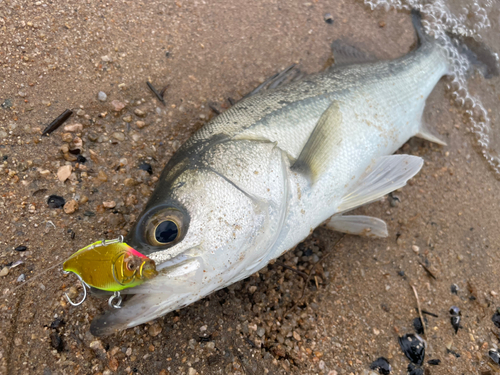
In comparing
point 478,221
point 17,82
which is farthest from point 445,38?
point 17,82

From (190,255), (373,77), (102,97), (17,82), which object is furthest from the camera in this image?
(373,77)

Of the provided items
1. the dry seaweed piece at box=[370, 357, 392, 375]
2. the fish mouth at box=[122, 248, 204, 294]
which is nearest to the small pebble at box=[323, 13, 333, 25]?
the fish mouth at box=[122, 248, 204, 294]

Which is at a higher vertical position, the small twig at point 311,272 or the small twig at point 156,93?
the small twig at point 156,93

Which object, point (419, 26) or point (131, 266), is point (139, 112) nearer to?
point (131, 266)

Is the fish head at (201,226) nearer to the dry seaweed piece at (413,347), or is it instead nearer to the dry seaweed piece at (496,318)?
the dry seaweed piece at (413,347)

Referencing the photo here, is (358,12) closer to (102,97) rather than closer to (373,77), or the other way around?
(373,77)

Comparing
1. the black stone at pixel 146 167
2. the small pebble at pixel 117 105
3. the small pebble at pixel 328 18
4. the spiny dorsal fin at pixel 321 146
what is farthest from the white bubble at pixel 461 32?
the black stone at pixel 146 167
